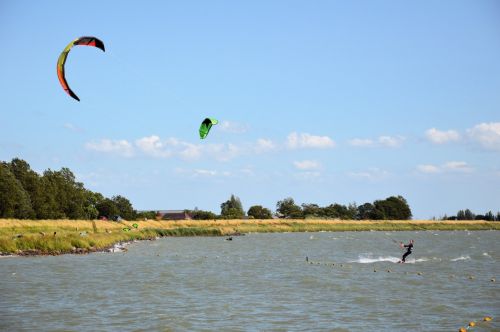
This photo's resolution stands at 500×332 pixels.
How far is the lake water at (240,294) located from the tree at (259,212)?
12042 centimetres

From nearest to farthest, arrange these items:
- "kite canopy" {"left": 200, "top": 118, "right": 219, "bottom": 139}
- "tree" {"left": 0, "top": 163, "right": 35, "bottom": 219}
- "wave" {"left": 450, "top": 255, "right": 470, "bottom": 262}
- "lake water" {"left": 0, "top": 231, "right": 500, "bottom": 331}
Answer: "lake water" {"left": 0, "top": 231, "right": 500, "bottom": 331}, "kite canopy" {"left": 200, "top": 118, "right": 219, "bottom": 139}, "wave" {"left": 450, "top": 255, "right": 470, "bottom": 262}, "tree" {"left": 0, "top": 163, "right": 35, "bottom": 219}

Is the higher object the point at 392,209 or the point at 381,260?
the point at 392,209

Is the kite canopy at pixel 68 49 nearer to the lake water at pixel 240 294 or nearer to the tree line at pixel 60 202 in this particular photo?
the lake water at pixel 240 294

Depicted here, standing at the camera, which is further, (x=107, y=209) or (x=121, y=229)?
(x=107, y=209)

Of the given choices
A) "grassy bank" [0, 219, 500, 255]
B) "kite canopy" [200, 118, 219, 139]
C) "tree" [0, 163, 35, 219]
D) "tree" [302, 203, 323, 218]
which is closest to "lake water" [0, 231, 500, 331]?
"grassy bank" [0, 219, 500, 255]

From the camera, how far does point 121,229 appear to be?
7538 centimetres

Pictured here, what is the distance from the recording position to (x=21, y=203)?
8031cm

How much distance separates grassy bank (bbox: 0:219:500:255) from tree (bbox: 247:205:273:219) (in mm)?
41508

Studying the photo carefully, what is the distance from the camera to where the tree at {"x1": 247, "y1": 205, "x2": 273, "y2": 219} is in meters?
166

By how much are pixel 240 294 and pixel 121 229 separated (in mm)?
49569

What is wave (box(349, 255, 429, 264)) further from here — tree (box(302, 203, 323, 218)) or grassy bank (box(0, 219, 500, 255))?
tree (box(302, 203, 323, 218))

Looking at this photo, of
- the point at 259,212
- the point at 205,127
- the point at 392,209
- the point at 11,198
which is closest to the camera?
the point at 205,127

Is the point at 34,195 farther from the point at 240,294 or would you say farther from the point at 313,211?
the point at 313,211

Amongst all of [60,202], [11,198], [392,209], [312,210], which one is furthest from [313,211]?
[11,198]
